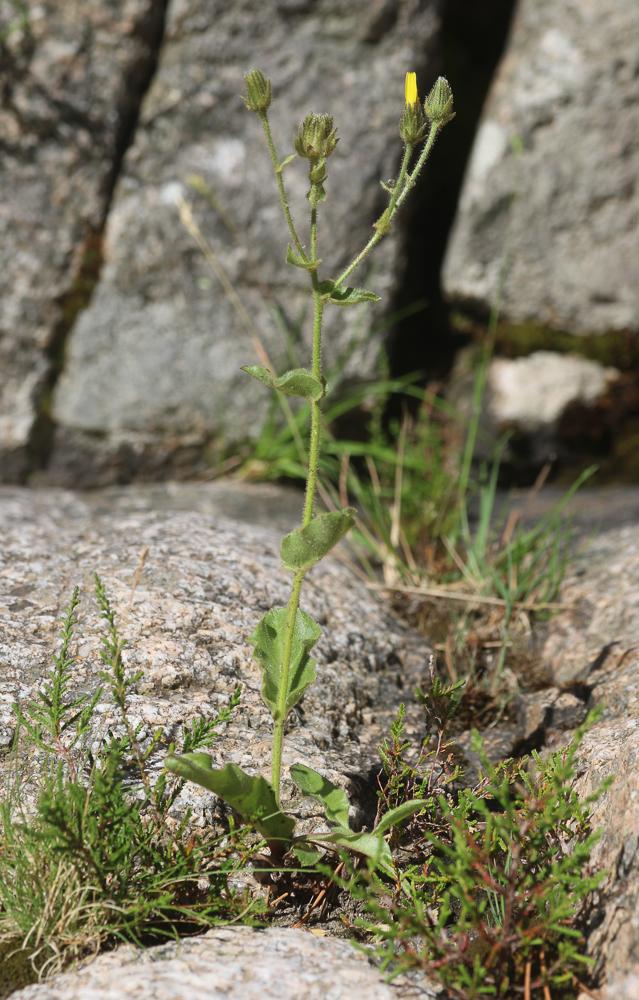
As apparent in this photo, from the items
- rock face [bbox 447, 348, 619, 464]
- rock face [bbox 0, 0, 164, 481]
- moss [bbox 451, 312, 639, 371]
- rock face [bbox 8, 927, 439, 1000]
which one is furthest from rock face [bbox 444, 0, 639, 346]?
rock face [bbox 8, 927, 439, 1000]

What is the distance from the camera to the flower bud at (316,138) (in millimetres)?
1504

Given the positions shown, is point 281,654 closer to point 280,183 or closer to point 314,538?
point 314,538

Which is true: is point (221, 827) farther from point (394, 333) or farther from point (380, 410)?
point (394, 333)

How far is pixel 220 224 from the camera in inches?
142

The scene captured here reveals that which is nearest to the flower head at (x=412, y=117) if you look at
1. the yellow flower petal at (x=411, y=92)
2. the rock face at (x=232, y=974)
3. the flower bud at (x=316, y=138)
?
the yellow flower petal at (x=411, y=92)

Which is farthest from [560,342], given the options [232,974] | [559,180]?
[232,974]

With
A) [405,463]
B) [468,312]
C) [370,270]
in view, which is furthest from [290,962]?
[468,312]

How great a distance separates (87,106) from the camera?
3520 millimetres

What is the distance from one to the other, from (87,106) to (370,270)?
4.11 ft

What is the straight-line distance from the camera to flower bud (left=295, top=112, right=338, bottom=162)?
4.93 feet

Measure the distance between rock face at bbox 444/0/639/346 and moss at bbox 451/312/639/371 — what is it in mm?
29

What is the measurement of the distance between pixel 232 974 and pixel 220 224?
9.29 ft

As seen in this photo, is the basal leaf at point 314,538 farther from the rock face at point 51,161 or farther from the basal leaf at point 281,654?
the rock face at point 51,161

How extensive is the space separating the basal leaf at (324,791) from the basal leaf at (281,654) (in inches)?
5.2
